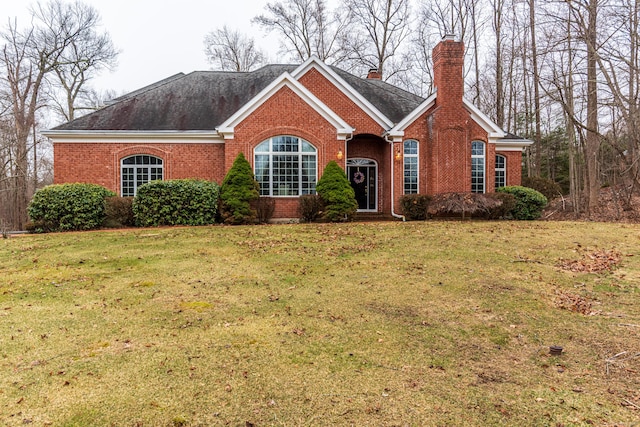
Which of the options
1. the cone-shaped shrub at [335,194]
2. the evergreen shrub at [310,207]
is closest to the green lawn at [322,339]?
the cone-shaped shrub at [335,194]

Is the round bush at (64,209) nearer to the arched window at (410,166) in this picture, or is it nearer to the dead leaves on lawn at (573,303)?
the arched window at (410,166)

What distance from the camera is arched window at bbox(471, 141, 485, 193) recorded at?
57.9ft

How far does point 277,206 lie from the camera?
53.4 feet

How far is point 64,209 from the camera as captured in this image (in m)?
13.3

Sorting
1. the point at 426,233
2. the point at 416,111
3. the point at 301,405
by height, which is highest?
the point at 416,111

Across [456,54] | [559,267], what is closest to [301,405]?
[559,267]

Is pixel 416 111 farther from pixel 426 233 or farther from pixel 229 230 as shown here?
pixel 229 230

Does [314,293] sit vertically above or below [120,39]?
below

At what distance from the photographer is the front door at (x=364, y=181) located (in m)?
18.9

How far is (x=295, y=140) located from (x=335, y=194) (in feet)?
10.00

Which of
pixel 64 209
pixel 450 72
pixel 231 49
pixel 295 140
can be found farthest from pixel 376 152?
pixel 231 49

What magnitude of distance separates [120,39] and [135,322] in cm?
3513

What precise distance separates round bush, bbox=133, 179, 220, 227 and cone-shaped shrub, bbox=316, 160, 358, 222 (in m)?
4.22

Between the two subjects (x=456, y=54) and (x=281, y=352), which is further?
(x=456, y=54)
